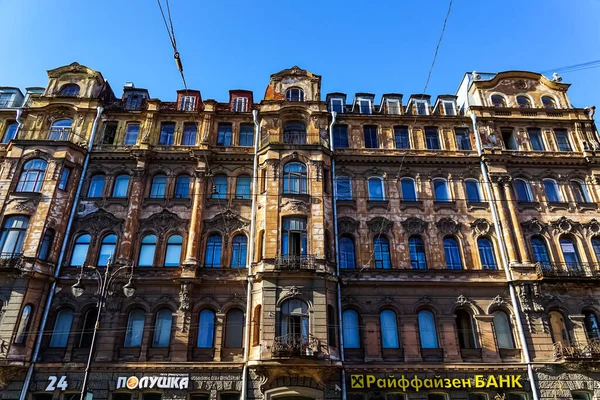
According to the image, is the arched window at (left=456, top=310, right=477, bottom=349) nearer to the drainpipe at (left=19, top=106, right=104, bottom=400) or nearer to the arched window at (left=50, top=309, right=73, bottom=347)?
the arched window at (left=50, top=309, right=73, bottom=347)

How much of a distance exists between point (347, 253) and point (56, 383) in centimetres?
1575

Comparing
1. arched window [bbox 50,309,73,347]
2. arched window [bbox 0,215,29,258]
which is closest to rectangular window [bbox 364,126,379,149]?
arched window [bbox 50,309,73,347]

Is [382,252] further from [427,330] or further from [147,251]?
[147,251]

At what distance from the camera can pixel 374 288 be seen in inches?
884

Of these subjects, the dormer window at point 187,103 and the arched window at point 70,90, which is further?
the dormer window at point 187,103

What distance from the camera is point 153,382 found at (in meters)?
19.8

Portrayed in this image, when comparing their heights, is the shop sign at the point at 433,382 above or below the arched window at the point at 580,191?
below

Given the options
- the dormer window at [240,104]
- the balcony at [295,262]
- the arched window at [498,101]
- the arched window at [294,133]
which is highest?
the arched window at [498,101]

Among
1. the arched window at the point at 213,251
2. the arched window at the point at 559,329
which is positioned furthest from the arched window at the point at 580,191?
the arched window at the point at 213,251

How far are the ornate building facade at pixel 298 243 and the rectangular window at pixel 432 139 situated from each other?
0.18 m

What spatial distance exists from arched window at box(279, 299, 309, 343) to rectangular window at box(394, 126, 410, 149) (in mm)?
12761

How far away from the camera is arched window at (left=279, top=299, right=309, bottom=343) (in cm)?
2020

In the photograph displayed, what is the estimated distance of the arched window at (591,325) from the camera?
21.8 meters

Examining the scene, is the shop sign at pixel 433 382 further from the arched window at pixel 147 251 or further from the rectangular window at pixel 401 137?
the rectangular window at pixel 401 137
